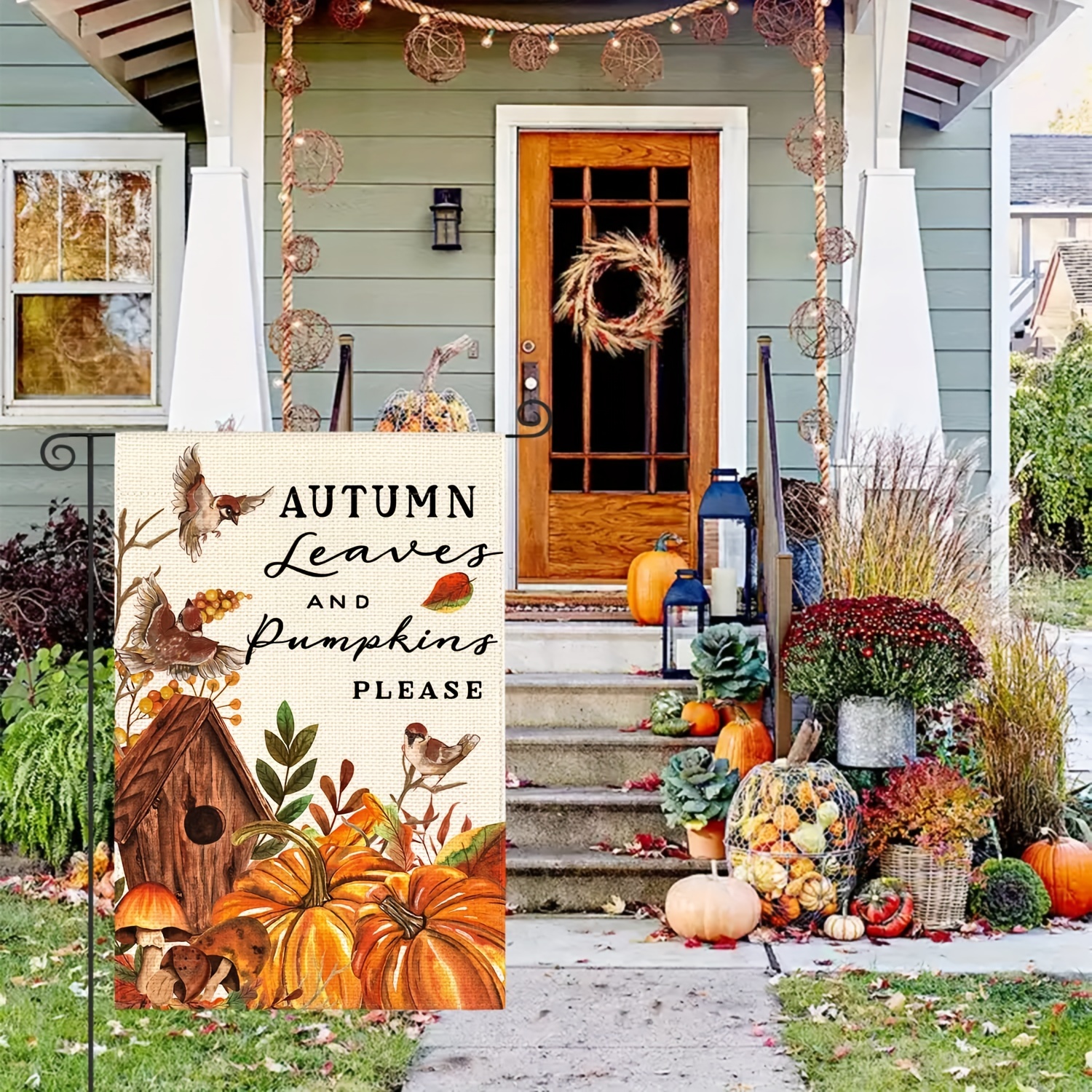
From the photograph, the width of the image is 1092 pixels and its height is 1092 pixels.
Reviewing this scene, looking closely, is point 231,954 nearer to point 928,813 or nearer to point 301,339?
point 928,813

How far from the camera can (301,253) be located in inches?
234

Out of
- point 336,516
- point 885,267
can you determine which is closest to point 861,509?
point 885,267

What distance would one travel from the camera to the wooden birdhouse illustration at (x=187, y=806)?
236 cm

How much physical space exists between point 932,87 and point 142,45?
3.35 meters

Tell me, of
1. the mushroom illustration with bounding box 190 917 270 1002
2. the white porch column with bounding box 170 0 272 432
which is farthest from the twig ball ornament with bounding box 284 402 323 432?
the mushroom illustration with bounding box 190 917 270 1002

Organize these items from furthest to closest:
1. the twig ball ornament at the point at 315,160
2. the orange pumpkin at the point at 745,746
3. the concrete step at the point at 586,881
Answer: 1. the twig ball ornament at the point at 315,160
2. the orange pumpkin at the point at 745,746
3. the concrete step at the point at 586,881

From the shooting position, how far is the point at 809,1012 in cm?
368

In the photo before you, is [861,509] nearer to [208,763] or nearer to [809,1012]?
[809,1012]

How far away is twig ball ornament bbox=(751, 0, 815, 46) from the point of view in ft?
18.8

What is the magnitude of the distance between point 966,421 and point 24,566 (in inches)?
160

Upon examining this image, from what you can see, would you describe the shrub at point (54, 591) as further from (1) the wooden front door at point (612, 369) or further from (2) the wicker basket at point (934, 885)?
(2) the wicker basket at point (934, 885)

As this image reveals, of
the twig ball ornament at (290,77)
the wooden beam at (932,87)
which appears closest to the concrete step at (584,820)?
the twig ball ornament at (290,77)

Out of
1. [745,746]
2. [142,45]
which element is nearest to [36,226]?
[142,45]

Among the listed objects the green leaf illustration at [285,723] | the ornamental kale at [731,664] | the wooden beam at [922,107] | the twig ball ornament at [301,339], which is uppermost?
the wooden beam at [922,107]
